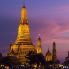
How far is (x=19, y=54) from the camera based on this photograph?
513ft

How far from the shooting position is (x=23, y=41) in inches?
6201

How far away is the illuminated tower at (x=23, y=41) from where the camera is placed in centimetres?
15612

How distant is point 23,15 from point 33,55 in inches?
738

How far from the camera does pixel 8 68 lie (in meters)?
118

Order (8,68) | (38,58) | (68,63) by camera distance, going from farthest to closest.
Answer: (68,63) < (38,58) < (8,68)

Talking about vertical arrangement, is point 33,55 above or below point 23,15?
below

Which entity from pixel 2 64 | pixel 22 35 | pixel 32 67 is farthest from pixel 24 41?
pixel 2 64

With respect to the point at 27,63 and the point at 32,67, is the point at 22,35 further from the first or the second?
the point at 32,67

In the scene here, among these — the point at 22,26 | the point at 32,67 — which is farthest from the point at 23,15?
the point at 32,67

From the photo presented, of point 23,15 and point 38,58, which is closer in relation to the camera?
point 38,58

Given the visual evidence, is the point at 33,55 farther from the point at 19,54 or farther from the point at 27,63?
the point at 19,54

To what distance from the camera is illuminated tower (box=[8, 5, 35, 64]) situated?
512ft

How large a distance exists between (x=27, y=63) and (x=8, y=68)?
27.2 m

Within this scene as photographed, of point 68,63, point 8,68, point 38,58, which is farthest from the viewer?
point 68,63
